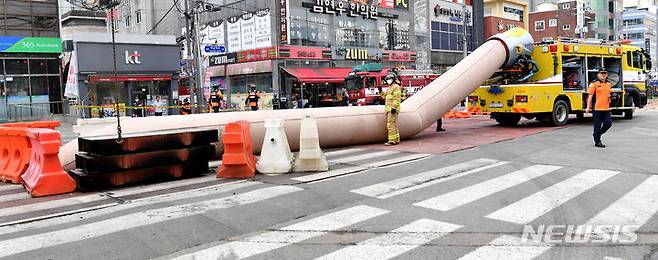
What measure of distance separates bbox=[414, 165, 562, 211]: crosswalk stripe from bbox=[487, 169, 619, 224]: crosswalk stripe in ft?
1.68

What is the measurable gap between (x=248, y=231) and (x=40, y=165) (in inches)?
158

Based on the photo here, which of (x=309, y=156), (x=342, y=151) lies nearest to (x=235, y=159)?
(x=309, y=156)

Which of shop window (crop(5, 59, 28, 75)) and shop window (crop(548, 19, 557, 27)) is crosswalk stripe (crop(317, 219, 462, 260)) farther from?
shop window (crop(548, 19, 557, 27))

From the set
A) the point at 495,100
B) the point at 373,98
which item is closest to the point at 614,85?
the point at 495,100

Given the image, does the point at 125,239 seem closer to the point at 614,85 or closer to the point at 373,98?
the point at 614,85

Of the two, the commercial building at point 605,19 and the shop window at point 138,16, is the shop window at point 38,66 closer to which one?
the shop window at point 138,16

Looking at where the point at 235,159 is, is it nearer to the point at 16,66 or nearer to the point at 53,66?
the point at 16,66

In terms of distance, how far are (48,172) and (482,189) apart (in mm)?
6057

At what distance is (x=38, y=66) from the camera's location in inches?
1346

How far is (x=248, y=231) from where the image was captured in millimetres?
5582

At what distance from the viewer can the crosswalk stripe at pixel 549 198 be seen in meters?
6.02

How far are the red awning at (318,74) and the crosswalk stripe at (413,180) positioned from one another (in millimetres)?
32873

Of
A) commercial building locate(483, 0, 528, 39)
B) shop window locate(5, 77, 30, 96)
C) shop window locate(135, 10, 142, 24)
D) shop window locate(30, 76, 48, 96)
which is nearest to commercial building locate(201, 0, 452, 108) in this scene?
shop window locate(30, 76, 48, 96)

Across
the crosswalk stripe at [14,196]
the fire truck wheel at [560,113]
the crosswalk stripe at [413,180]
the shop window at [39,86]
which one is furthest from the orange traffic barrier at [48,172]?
the shop window at [39,86]
